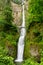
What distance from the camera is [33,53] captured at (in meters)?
27.5

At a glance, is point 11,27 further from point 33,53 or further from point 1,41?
point 33,53

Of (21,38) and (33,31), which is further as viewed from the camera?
(21,38)

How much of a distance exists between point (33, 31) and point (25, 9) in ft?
43.2

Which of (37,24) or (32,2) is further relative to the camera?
(32,2)

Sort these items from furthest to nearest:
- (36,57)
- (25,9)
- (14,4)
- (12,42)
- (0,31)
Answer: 1. (14,4)
2. (25,9)
3. (0,31)
4. (12,42)
5. (36,57)

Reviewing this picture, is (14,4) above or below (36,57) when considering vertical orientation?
above

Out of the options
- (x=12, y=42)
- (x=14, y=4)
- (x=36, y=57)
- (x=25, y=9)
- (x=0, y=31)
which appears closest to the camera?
(x=36, y=57)

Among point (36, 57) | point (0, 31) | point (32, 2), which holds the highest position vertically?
point (32, 2)

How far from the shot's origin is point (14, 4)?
4678 cm

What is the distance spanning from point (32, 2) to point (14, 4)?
535 inches

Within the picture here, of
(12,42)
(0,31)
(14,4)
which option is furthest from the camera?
(14,4)

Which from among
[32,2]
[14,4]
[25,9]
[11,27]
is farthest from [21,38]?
[14,4]

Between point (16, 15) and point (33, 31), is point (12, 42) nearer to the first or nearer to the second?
point (33, 31)

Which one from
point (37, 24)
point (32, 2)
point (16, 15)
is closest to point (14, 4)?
point (16, 15)
